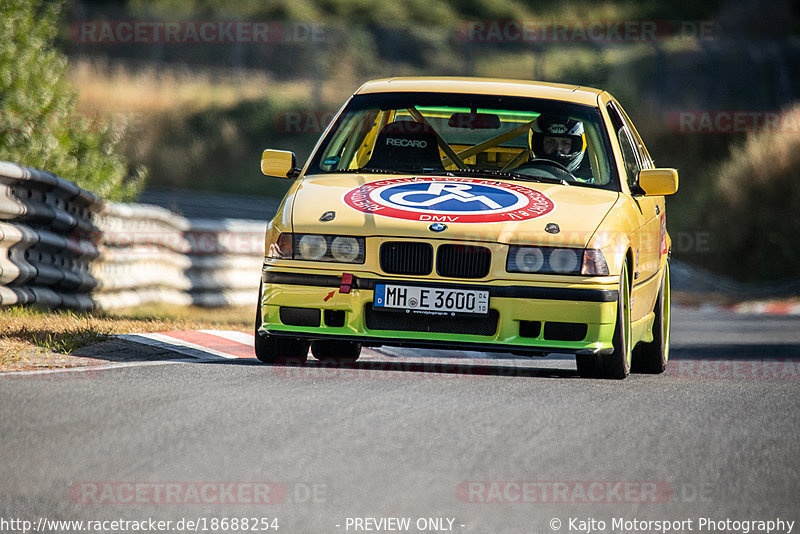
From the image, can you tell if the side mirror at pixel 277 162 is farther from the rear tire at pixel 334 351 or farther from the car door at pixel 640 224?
the car door at pixel 640 224

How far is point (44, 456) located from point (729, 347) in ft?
30.1

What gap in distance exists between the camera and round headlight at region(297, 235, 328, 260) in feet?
26.8

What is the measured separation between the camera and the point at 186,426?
613 centimetres

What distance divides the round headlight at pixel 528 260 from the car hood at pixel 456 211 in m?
0.05

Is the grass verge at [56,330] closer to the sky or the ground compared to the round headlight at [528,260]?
closer to the ground

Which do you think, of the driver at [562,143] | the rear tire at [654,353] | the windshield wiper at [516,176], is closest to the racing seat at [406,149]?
the windshield wiper at [516,176]

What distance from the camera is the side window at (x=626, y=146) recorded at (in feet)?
32.1

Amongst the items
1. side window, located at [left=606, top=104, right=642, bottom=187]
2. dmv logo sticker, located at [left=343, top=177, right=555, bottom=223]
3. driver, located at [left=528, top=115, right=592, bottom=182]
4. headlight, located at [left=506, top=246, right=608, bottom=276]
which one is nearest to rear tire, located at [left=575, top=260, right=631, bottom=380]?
headlight, located at [left=506, top=246, right=608, bottom=276]

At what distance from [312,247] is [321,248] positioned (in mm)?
54

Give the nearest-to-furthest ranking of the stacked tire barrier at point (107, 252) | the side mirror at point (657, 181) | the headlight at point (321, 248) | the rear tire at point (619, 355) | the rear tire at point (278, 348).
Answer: the headlight at point (321, 248)
the rear tire at point (619, 355)
the rear tire at point (278, 348)
the side mirror at point (657, 181)
the stacked tire barrier at point (107, 252)

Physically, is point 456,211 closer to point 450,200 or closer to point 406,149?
point 450,200

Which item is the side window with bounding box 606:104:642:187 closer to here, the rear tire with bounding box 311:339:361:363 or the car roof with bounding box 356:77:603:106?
the car roof with bounding box 356:77:603:106

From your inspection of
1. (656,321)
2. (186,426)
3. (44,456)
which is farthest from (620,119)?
(44,456)

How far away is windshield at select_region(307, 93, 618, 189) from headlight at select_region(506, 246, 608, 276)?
3.50ft
